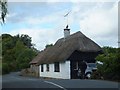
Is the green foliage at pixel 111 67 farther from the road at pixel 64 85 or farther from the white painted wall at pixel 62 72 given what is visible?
the white painted wall at pixel 62 72

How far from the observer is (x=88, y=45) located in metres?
50.2

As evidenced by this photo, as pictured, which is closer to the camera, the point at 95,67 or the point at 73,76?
the point at 95,67

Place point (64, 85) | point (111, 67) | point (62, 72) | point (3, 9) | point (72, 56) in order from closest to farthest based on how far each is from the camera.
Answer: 1. point (3, 9)
2. point (64, 85)
3. point (111, 67)
4. point (72, 56)
5. point (62, 72)

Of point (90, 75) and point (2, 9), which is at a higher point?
point (2, 9)

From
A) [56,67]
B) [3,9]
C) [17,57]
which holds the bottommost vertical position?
[56,67]

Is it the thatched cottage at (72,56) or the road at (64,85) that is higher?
the thatched cottage at (72,56)

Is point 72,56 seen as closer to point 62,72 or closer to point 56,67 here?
point 62,72

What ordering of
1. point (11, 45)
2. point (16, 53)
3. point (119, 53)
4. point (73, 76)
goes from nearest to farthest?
1. point (119, 53)
2. point (73, 76)
3. point (16, 53)
4. point (11, 45)

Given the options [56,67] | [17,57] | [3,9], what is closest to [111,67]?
[56,67]

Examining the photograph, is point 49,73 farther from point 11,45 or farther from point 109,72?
point 11,45

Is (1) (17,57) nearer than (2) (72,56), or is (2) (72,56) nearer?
(2) (72,56)

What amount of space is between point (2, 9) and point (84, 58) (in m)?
30.1

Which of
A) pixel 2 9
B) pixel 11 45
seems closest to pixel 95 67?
pixel 2 9

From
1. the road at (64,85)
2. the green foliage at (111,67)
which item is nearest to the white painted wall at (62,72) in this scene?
the green foliage at (111,67)
